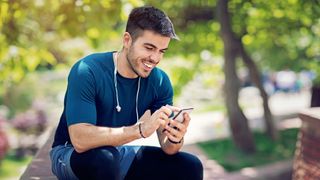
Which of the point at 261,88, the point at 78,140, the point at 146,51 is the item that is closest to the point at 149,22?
the point at 146,51

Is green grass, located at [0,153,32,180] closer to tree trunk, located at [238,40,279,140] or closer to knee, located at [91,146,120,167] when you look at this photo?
tree trunk, located at [238,40,279,140]

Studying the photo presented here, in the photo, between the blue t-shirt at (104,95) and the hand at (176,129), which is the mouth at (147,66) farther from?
the hand at (176,129)

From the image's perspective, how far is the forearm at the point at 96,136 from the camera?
292 centimetres

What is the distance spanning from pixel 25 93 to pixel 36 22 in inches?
402

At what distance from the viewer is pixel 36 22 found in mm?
7184

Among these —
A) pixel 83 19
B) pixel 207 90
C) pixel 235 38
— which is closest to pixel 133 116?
pixel 83 19

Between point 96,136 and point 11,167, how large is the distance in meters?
9.14

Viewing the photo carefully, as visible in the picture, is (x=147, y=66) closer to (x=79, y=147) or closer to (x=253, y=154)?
(x=79, y=147)

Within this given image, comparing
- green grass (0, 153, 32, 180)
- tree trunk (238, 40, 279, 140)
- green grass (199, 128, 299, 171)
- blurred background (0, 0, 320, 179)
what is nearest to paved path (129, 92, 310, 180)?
blurred background (0, 0, 320, 179)

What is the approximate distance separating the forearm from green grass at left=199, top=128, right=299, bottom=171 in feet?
21.7

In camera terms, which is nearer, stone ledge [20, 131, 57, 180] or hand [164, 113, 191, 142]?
hand [164, 113, 191, 142]

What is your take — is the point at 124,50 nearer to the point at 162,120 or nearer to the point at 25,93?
the point at 162,120

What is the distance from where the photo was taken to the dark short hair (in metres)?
3.13

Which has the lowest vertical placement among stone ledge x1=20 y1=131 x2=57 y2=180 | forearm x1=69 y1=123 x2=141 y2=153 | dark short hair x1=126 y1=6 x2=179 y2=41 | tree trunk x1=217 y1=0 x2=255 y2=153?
tree trunk x1=217 y1=0 x2=255 y2=153
